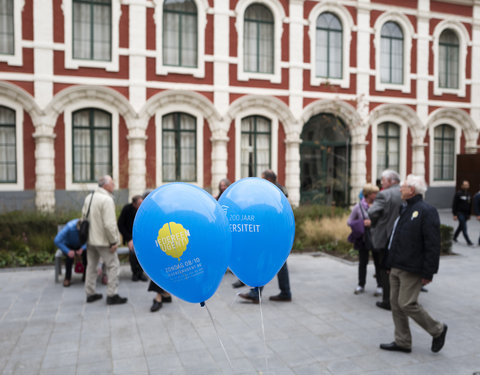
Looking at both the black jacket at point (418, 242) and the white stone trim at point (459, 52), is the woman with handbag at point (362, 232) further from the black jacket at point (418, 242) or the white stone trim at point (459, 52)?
the white stone trim at point (459, 52)

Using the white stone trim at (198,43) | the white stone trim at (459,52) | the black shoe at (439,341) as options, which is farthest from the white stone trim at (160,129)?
the black shoe at (439,341)

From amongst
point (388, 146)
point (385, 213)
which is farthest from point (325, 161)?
point (385, 213)

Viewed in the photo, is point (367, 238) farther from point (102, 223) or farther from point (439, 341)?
point (102, 223)

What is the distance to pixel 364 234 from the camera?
6910 mm

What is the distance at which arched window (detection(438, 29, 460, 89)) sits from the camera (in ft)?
64.7

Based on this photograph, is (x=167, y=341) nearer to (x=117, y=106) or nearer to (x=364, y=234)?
(x=364, y=234)

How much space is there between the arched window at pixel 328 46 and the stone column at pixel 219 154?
193 inches

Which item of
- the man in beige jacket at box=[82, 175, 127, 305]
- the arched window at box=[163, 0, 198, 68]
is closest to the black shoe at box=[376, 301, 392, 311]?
the man in beige jacket at box=[82, 175, 127, 305]

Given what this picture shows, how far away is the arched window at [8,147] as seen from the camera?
1436cm

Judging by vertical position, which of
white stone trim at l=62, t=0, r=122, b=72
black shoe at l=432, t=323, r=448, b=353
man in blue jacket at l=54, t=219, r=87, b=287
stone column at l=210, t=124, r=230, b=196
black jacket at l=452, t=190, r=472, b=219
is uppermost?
white stone trim at l=62, t=0, r=122, b=72

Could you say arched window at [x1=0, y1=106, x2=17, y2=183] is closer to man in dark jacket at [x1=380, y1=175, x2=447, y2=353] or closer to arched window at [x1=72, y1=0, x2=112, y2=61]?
arched window at [x1=72, y1=0, x2=112, y2=61]

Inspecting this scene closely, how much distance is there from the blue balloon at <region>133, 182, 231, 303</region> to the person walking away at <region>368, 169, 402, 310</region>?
3.64 meters

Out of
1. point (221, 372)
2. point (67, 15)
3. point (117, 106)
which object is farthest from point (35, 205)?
point (221, 372)

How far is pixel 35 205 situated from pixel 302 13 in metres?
12.2
